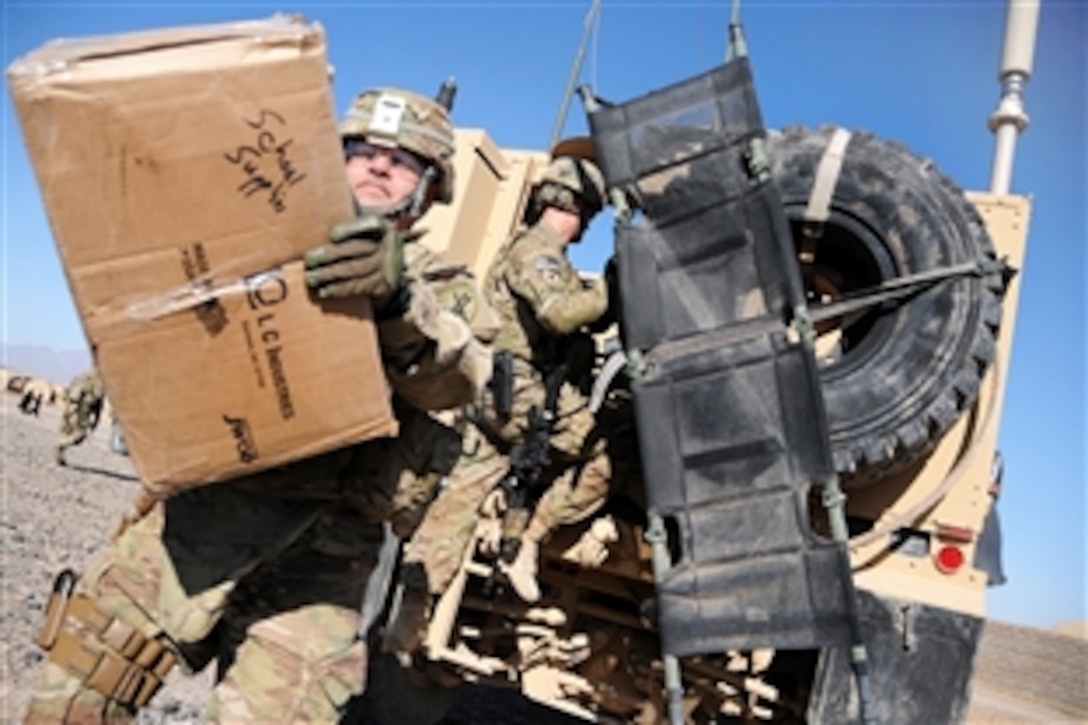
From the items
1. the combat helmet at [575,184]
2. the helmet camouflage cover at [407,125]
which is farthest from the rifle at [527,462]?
the helmet camouflage cover at [407,125]

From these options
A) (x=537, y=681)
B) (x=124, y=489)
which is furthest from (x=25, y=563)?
(x=124, y=489)

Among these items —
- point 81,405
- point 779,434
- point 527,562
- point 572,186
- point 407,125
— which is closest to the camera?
point 407,125

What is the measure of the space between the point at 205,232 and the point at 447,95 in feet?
2.97

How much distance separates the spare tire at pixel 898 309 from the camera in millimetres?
3090

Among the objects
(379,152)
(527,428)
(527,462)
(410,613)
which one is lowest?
(410,613)

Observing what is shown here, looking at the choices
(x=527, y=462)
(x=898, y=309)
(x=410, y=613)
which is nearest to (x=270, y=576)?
(x=410, y=613)

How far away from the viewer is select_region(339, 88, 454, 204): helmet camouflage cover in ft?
7.22

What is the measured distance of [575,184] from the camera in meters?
3.50

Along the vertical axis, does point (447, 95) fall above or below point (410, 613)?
above

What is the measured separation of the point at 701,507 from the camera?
287cm

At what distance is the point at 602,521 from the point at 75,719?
1698 millimetres

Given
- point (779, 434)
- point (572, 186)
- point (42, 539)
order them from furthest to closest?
point (42, 539) → point (572, 186) → point (779, 434)

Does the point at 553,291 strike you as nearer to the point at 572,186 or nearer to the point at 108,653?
the point at 572,186

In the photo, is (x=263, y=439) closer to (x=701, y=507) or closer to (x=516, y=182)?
(x=701, y=507)
